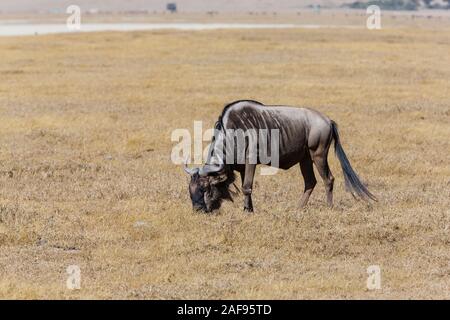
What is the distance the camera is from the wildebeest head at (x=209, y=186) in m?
13.4

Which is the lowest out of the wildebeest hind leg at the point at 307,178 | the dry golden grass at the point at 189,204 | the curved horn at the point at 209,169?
the dry golden grass at the point at 189,204

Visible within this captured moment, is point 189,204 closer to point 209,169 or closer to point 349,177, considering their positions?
point 209,169

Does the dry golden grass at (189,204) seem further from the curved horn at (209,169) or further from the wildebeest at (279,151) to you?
the curved horn at (209,169)

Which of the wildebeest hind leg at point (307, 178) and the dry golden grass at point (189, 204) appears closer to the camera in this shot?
the dry golden grass at point (189, 204)

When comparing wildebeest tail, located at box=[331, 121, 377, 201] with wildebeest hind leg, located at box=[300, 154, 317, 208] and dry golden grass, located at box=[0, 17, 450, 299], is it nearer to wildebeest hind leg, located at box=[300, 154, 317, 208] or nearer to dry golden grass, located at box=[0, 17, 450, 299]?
dry golden grass, located at box=[0, 17, 450, 299]

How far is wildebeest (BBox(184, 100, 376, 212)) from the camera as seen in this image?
44.4 feet

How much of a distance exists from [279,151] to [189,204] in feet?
5.99

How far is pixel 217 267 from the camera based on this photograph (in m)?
11.2

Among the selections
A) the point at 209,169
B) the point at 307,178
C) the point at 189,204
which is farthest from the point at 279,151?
the point at 189,204

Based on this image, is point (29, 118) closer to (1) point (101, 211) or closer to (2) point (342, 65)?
(1) point (101, 211)

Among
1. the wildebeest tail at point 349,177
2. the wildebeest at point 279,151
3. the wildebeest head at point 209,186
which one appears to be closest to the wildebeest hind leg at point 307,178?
the wildebeest at point 279,151

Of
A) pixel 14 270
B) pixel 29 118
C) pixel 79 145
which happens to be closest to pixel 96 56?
pixel 29 118

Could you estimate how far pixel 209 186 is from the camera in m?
13.5

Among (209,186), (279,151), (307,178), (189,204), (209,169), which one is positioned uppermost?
(279,151)
